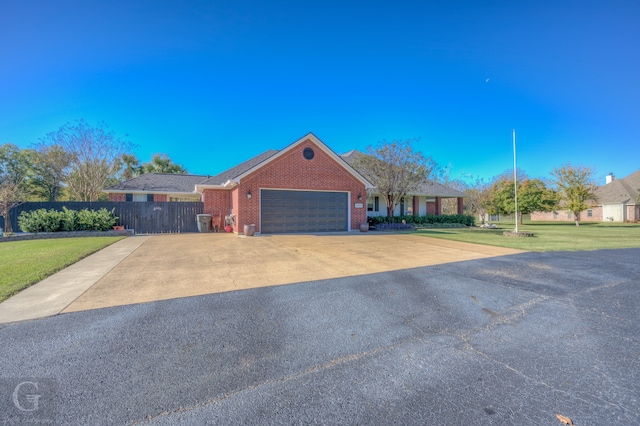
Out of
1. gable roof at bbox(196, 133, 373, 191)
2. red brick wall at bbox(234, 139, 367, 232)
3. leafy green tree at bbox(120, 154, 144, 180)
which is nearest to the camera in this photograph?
gable roof at bbox(196, 133, 373, 191)

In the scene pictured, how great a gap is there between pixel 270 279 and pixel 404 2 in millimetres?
13007

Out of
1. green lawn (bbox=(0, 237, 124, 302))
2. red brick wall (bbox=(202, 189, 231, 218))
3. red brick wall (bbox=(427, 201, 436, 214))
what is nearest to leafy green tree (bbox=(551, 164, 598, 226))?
red brick wall (bbox=(427, 201, 436, 214))

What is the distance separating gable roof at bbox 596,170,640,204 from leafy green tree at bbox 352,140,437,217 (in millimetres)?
35846

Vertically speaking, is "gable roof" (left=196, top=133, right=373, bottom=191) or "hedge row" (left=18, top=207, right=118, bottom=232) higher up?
"gable roof" (left=196, top=133, right=373, bottom=191)

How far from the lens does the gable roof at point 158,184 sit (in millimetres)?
20231

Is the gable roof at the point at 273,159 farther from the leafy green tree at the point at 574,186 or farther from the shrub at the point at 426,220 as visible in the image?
the leafy green tree at the point at 574,186

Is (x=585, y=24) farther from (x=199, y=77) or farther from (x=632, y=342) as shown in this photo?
(x=199, y=77)

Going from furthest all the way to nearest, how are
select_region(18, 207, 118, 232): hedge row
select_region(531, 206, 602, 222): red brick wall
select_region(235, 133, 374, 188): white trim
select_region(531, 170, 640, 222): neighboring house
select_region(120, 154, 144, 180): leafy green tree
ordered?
select_region(531, 206, 602, 222): red brick wall → select_region(531, 170, 640, 222): neighboring house → select_region(120, 154, 144, 180): leafy green tree → select_region(235, 133, 374, 188): white trim → select_region(18, 207, 118, 232): hedge row

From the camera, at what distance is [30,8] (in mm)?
8469

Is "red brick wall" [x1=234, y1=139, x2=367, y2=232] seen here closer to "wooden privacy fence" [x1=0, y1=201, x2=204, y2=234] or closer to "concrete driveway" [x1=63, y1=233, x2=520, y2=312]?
"wooden privacy fence" [x1=0, y1=201, x2=204, y2=234]

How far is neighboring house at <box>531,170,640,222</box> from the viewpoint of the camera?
114 feet

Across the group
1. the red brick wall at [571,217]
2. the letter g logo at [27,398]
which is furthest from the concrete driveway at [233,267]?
the red brick wall at [571,217]

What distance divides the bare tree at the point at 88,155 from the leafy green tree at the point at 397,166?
2257 cm

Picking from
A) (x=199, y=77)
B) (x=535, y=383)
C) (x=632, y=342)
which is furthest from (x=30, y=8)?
(x=632, y=342)
